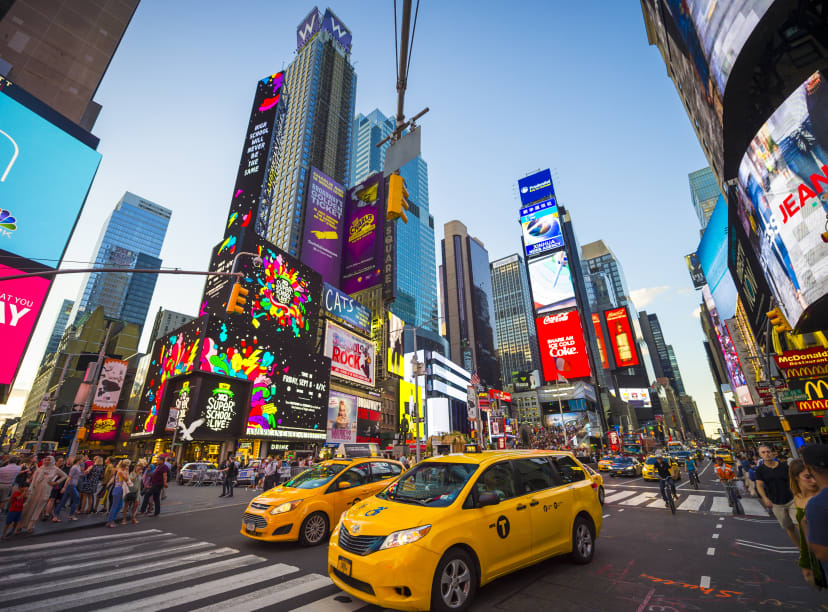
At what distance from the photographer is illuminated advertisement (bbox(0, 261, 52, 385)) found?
21.0 meters

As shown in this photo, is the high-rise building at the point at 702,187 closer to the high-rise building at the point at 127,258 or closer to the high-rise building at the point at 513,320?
the high-rise building at the point at 513,320

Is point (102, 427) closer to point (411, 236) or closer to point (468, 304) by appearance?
point (411, 236)

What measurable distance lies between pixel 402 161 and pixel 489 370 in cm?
15095

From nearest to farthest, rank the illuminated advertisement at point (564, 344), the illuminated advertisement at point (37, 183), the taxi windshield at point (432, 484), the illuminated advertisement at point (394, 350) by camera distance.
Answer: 1. the taxi windshield at point (432, 484)
2. the illuminated advertisement at point (37, 183)
3. the illuminated advertisement at point (564, 344)
4. the illuminated advertisement at point (394, 350)

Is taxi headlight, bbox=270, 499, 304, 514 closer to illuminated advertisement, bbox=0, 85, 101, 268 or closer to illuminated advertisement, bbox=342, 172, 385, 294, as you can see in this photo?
illuminated advertisement, bbox=0, 85, 101, 268

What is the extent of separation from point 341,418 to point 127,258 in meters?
151

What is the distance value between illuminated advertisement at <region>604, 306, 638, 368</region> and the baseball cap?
4176 inches

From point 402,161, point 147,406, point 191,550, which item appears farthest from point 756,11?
point 147,406

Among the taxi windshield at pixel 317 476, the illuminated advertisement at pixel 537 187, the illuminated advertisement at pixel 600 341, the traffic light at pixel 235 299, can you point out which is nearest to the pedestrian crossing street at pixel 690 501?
the taxi windshield at pixel 317 476

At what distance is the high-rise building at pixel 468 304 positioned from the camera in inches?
5802

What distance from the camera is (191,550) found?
7629 mm

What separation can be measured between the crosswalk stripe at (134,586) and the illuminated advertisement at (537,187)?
91.1m

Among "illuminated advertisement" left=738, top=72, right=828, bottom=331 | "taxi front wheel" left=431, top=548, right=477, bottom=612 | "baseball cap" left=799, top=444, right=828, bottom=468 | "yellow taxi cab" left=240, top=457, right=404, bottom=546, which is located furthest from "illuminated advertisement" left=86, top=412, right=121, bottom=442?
"illuminated advertisement" left=738, top=72, right=828, bottom=331

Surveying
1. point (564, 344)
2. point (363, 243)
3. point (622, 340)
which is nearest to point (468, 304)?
point (622, 340)
